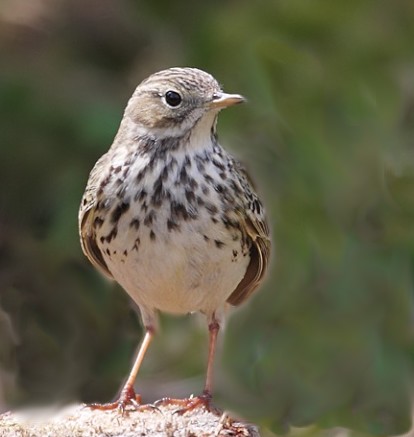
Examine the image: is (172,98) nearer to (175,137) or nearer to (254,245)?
(175,137)

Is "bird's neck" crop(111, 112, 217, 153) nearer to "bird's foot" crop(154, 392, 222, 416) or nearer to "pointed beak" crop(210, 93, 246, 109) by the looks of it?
"pointed beak" crop(210, 93, 246, 109)

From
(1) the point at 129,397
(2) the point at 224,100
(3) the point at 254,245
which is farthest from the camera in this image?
(3) the point at 254,245

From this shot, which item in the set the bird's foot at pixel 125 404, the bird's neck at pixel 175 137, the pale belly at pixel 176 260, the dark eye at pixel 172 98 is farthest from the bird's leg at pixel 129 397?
the dark eye at pixel 172 98

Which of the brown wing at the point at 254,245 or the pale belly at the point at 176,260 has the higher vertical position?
the brown wing at the point at 254,245

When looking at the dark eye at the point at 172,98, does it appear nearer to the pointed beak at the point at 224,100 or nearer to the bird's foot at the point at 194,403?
the pointed beak at the point at 224,100

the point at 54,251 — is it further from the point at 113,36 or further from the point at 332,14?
the point at 332,14

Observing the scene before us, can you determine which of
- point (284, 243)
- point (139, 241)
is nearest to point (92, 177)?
point (139, 241)

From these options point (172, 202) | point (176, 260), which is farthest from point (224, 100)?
point (176, 260)
